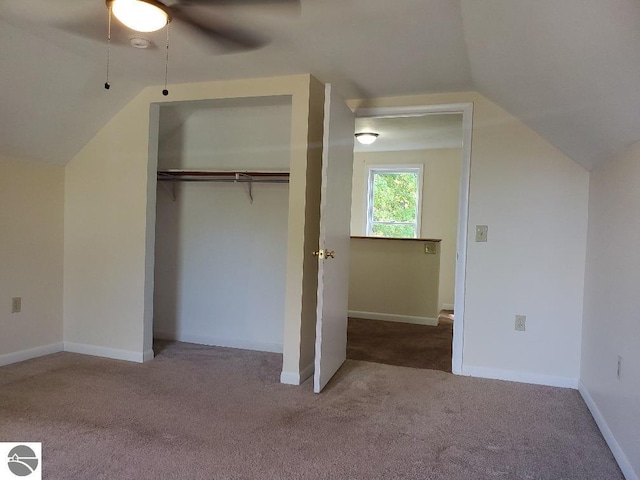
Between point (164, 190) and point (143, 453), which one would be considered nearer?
point (143, 453)

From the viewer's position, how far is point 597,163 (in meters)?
2.75

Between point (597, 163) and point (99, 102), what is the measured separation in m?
3.36

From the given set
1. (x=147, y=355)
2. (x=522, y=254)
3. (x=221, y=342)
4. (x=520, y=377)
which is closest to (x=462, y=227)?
(x=522, y=254)

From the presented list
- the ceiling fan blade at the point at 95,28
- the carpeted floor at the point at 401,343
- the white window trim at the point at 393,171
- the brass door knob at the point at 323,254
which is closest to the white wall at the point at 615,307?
the carpeted floor at the point at 401,343

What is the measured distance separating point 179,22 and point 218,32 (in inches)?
8.3

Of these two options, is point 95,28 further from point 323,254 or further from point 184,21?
point 323,254

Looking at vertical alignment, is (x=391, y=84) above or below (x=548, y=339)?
above

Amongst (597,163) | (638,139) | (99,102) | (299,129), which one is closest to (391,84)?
(299,129)

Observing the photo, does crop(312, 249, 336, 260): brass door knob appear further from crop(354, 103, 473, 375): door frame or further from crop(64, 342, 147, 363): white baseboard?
crop(64, 342, 147, 363): white baseboard

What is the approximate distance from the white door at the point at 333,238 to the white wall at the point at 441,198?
326 cm

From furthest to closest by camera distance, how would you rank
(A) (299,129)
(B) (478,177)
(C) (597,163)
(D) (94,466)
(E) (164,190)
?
(E) (164,190)
(B) (478,177)
(A) (299,129)
(C) (597,163)
(D) (94,466)

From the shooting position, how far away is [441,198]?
6.29 m

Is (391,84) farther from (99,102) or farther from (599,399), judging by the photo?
(599,399)

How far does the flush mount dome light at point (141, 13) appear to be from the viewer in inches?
74.0
